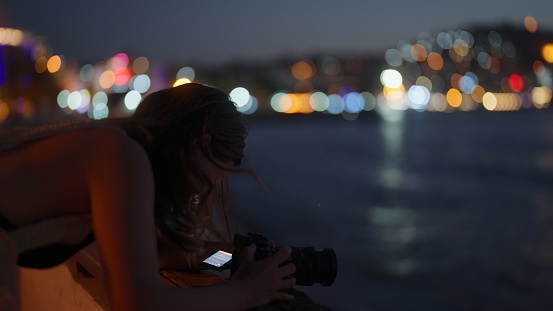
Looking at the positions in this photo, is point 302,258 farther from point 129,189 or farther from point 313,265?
point 129,189

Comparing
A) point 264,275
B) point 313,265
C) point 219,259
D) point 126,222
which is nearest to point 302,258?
point 313,265

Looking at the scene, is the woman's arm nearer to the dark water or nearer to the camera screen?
the camera screen

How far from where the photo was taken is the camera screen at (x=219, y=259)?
203cm

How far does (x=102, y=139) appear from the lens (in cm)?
140

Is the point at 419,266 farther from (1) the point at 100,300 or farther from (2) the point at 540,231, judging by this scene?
(1) the point at 100,300

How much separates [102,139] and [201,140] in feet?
1.06

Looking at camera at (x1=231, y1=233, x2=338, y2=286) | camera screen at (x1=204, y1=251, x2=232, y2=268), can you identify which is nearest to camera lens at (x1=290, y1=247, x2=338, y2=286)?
camera at (x1=231, y1=233, x2=338, y2=286)

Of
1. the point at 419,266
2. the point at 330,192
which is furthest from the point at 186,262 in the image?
the point at 330,192

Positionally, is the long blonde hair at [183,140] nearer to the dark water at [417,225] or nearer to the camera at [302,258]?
the camera at [302,258]

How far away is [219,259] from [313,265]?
1.24ft

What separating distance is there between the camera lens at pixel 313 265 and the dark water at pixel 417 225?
25.6 inches

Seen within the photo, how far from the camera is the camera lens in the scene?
1.79m

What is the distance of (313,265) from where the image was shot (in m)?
1.82

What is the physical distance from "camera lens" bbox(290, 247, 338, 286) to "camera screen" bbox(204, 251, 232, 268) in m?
0.30
